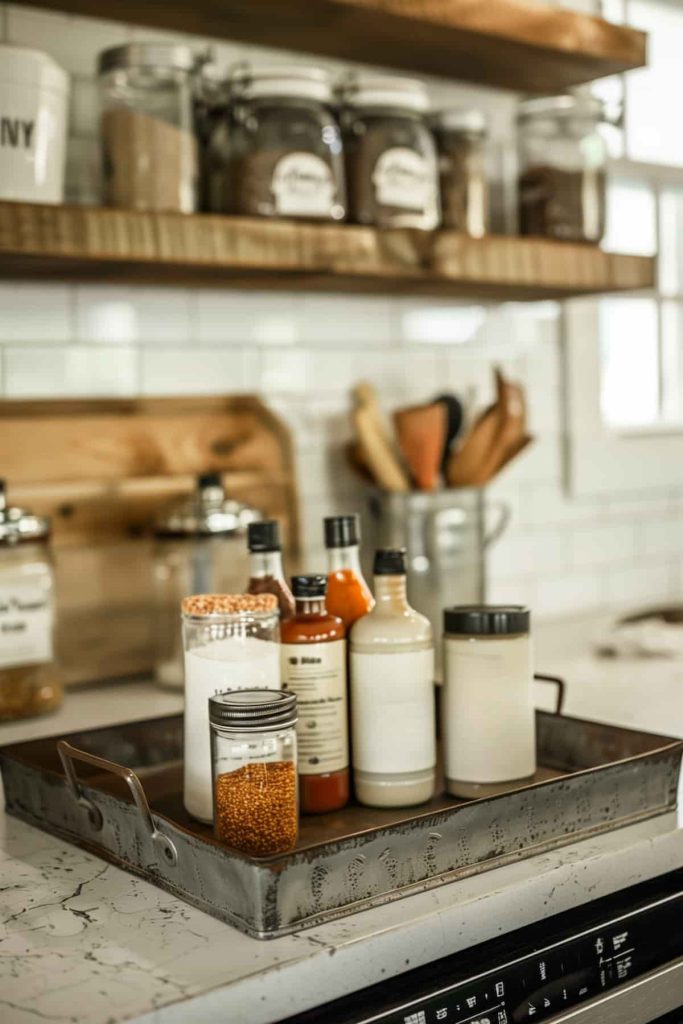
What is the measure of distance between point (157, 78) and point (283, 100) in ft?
0.60

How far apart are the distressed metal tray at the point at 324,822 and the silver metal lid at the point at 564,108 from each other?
4.06ft

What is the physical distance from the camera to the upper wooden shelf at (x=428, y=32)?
184 cm

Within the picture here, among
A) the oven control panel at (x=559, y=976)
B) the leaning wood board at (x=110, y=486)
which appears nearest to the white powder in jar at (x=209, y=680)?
the oven control panel at (x=559, y=976)

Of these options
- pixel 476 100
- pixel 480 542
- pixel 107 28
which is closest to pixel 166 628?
pixel 480 542

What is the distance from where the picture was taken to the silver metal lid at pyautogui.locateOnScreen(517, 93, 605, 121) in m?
2.19

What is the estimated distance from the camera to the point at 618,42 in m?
2.11

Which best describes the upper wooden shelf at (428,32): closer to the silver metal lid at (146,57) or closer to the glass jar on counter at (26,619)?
the silver metal lid at (146,57)

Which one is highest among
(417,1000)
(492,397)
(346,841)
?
(492,397)

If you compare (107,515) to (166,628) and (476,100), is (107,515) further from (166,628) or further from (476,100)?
(476,100)

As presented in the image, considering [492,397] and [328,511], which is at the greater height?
[492,397]

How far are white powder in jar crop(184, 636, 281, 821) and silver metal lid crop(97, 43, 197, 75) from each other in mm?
956

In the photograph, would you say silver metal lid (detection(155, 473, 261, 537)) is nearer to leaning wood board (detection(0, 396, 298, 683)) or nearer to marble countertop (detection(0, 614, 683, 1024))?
leaning wood board (detection(0, 396, 298, 683))

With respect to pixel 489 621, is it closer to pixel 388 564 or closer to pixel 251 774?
pixel 388 564

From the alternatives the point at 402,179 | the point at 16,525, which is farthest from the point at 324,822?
the point at 402,179
